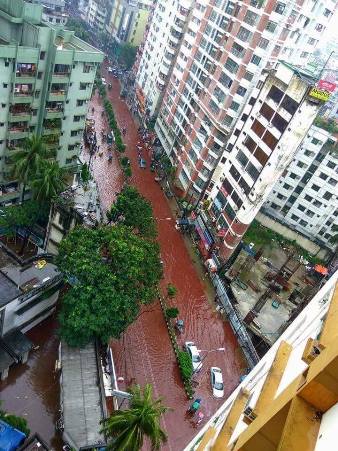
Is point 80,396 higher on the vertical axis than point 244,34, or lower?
lower

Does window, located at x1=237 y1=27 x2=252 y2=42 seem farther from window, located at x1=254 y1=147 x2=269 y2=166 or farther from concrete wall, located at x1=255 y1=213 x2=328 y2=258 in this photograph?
concrete wall, located at x1=255 y1=213 x2=328 y2=258

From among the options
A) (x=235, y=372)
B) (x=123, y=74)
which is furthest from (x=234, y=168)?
(x=123, y=74)

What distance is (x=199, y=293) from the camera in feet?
158

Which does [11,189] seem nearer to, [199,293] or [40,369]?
[40,369]

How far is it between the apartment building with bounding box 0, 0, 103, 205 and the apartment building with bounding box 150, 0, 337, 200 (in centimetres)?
1832

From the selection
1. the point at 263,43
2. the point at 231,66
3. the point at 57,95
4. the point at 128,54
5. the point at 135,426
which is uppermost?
the point at 263,43

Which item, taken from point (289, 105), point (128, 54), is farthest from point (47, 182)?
point (128, 54)

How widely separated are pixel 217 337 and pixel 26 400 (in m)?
20.9

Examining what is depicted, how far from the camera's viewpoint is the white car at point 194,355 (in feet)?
127

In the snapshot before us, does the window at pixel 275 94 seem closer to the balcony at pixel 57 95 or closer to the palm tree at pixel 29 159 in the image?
the balcony at pixel 57 95

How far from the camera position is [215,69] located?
182ft

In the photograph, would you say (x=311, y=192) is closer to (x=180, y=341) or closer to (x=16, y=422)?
(x=180, y=341)

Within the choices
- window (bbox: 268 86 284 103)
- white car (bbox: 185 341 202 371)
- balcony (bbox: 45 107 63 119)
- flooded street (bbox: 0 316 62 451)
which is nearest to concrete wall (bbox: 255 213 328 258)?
window (bbox: 268 86 284 103)

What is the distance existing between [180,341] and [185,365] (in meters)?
3.77
